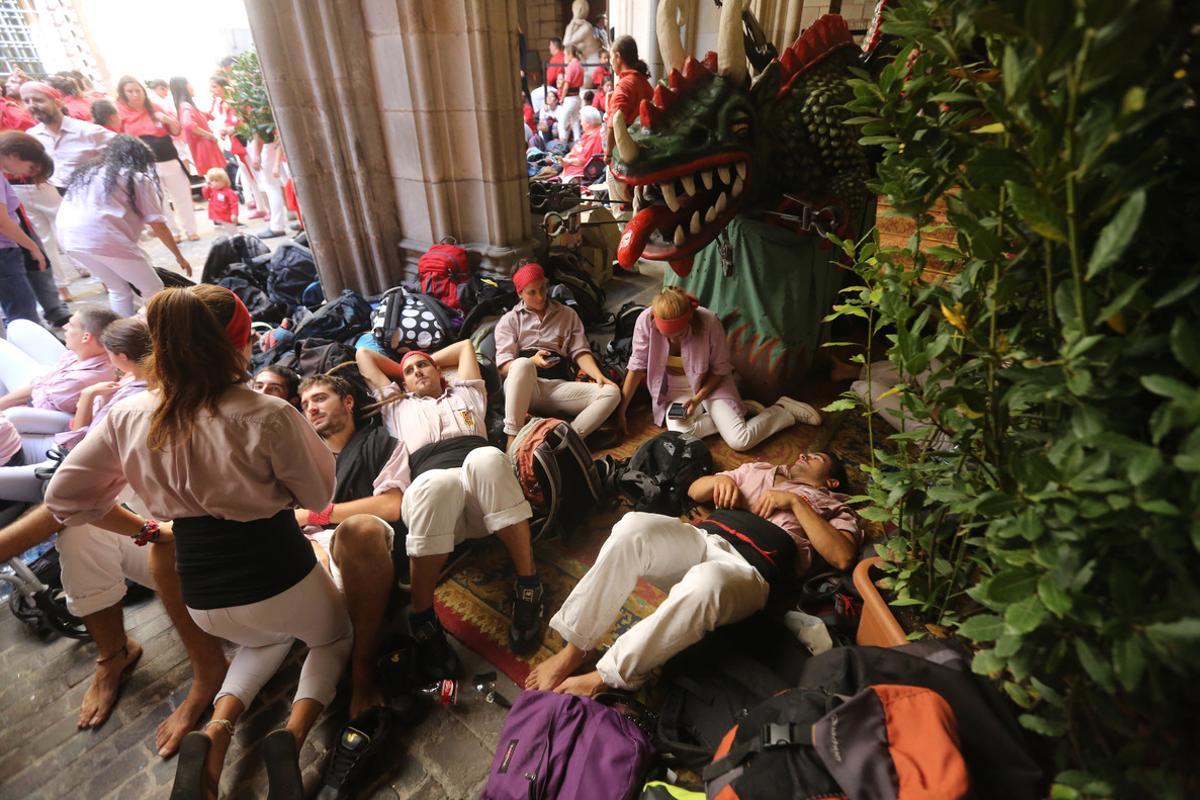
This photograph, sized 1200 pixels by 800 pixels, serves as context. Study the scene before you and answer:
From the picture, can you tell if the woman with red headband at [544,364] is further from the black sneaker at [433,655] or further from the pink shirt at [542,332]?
the black sneaker at [433,655]

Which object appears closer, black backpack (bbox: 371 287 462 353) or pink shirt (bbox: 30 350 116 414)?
pink shirt (bbox: 30 350 116 414)

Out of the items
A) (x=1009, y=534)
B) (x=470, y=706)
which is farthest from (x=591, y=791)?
(x=1009, y=534)

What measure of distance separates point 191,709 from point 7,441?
1482 millimetres

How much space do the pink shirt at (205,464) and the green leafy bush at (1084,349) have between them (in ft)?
5.11

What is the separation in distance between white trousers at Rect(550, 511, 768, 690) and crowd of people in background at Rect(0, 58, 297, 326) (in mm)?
4207

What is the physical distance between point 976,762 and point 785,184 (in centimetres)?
255

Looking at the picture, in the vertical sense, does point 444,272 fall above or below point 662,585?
above

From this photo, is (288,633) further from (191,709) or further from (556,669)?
(556,669)

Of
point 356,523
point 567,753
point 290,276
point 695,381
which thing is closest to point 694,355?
point 695,381

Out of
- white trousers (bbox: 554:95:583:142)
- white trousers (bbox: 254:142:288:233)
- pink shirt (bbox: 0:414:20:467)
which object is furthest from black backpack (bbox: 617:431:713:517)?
white trousers (bbox: 554:95:583:142)

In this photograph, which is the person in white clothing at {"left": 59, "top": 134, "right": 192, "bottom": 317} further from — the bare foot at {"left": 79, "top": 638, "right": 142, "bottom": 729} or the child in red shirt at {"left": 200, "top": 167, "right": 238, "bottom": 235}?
the child in red shirt at {"left": 200, "top": 167, "right": 238, "bottom": 235}

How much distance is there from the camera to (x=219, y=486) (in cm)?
149

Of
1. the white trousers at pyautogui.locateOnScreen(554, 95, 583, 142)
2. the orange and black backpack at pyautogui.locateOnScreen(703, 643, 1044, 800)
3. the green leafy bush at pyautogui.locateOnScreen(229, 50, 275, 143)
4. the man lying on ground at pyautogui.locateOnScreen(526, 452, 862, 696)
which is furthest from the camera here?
the white trousers at pyautogui.locateOnScreen(554, 95, 583, 142)

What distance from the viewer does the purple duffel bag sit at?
156cm
